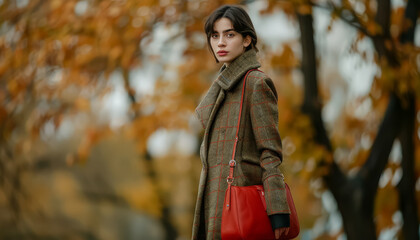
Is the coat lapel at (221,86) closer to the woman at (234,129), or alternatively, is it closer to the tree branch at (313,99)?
the woman at (234,129)

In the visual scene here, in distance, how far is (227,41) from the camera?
2.84m

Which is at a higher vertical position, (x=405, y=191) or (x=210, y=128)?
(x=210, y=128)

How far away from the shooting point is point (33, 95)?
24.3 feet

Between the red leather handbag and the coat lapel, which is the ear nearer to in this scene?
the coat lapel

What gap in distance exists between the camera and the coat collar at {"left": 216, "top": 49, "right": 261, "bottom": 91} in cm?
280

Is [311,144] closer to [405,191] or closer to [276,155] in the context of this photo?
[405,191]

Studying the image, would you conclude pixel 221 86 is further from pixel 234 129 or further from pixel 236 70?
pixel 234 129

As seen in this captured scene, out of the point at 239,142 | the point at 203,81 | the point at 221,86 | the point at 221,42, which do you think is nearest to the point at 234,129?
the point at 239,142

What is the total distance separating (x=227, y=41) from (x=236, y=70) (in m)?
0.15

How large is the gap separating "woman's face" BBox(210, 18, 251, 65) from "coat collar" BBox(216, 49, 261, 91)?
0.11 feet

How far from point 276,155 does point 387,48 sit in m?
3.46

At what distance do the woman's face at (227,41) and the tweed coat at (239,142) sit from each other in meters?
0.04

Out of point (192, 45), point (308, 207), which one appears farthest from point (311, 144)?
point (308, 207)

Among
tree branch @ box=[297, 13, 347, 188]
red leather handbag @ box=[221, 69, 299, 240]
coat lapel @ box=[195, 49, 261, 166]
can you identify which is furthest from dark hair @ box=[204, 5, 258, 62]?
tree branch @ box=[297, 13, 347, 188]
